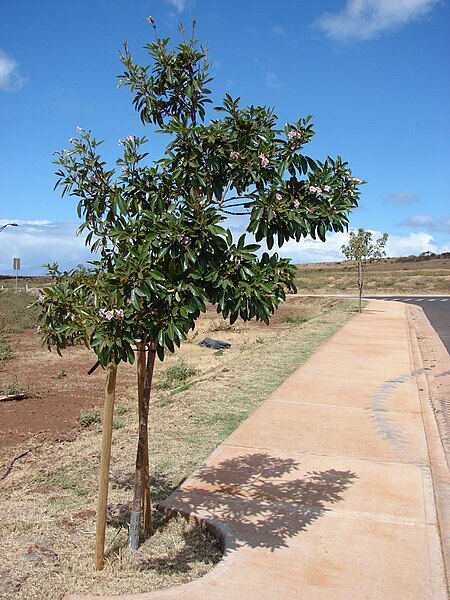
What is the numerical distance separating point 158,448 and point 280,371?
5023mm

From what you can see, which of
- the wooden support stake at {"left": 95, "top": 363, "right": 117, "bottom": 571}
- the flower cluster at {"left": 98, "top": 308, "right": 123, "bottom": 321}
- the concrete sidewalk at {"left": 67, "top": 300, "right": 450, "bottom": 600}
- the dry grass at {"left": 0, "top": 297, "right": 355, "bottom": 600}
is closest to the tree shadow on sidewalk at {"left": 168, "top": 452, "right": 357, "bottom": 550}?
the concrete sidewalk at {"left": 67, "top": 300, "right": 450, "bottom": 600}

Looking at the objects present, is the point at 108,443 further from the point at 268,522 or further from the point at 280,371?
the point at 280,371

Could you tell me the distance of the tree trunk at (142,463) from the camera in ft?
14.1

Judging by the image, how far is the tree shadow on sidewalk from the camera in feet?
15.1

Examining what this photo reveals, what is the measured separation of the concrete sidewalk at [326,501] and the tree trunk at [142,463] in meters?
0.47

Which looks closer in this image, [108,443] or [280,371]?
[108,443]

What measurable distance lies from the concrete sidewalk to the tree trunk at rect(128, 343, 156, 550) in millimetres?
472

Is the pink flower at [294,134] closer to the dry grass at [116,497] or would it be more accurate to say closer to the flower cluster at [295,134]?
the flower cluster at [295,134]

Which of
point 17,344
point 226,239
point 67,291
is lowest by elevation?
point 17,344

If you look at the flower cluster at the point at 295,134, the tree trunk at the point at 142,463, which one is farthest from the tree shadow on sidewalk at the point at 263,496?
the flower cluster at the point at 295,134

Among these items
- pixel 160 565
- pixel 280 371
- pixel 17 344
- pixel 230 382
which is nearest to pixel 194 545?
pixel 160 565

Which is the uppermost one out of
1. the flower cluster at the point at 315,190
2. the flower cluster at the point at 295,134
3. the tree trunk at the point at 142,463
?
the flower cluster at the point at 295,134

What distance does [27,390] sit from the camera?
1081 cm

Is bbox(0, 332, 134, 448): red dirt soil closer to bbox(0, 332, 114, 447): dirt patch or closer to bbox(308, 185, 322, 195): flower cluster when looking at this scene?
bbox(0, 332, 114, 447): dirt patch
